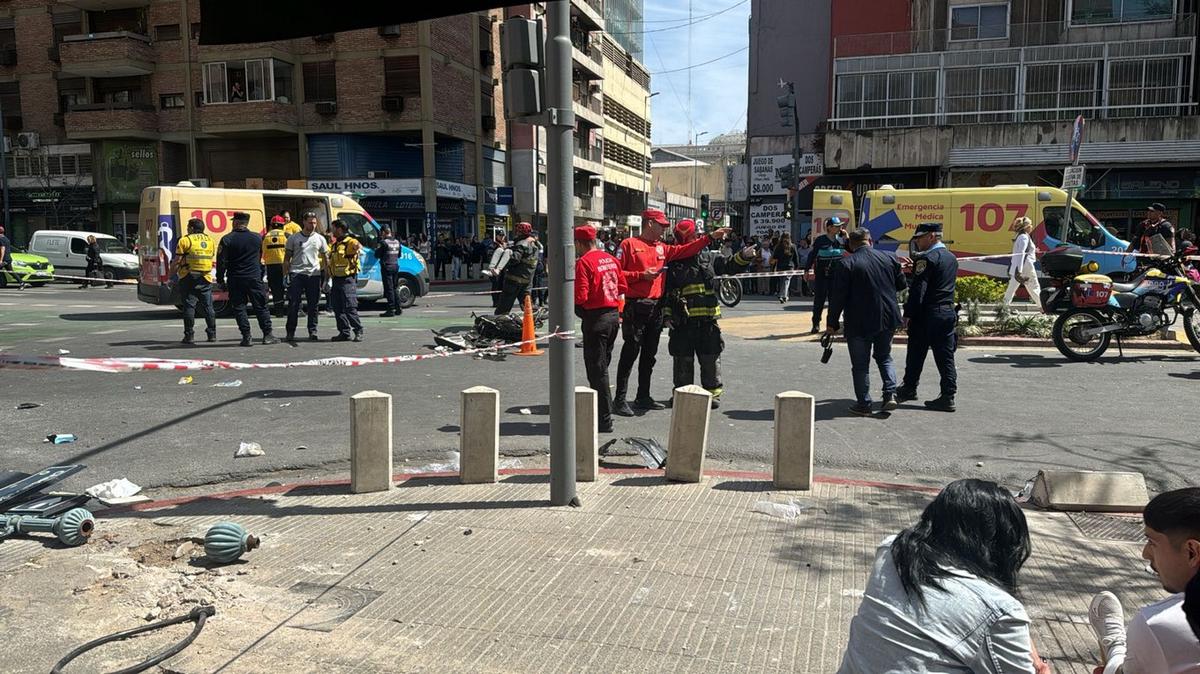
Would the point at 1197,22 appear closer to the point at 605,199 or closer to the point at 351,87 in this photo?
the point at 351,87

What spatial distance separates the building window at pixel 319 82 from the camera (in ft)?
120

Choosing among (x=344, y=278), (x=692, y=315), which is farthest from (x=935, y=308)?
(x=344, y=278)

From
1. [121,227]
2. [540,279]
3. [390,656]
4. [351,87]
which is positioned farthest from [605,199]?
[390,656]

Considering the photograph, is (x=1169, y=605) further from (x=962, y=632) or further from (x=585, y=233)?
(x=585, y=233)

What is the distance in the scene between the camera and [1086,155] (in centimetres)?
2828

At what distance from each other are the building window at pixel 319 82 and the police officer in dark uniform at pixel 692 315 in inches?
1275

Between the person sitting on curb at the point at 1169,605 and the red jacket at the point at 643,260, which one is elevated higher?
the red jacket at the point at 643,260

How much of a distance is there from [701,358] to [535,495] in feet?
9.44

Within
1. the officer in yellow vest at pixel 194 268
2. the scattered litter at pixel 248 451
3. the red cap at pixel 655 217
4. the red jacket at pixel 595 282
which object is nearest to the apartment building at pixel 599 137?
the officer in yellow vest at pixel 194 268

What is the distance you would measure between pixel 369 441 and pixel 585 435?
4.74 feet

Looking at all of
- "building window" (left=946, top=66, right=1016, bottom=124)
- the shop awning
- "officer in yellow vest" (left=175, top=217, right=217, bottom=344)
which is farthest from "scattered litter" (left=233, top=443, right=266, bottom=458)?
"building window" (left=946, top=66, right=1016, bottom=124)

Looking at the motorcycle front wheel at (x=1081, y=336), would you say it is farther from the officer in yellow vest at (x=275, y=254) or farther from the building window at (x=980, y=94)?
the building window at (x=980, y=94)

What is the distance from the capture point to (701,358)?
796cm

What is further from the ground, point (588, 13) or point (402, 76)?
point (588, 13)
